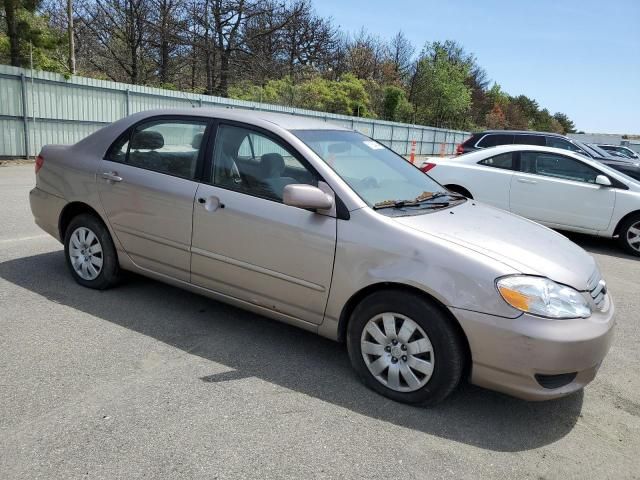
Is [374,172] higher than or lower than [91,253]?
higher

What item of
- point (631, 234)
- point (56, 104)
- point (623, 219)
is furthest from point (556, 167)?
point (56, 104)

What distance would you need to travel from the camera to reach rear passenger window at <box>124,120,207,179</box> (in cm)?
401

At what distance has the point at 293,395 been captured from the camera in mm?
3148

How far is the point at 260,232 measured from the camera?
3.53 meters

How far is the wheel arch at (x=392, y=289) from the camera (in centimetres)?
295

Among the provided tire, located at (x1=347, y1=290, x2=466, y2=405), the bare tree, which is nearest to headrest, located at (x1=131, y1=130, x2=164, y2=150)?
tire, located at (x1=347, y1=290, x2=466, y2=405)

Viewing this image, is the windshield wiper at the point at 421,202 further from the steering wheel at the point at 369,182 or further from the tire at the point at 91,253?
the tire at the point at 91,253

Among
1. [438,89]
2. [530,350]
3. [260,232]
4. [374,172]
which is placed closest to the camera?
[530,350]

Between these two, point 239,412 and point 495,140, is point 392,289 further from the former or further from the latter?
point 495,140

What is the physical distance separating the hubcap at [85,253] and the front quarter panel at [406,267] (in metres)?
2.29

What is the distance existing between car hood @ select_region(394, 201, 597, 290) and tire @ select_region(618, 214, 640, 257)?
5.09 metres

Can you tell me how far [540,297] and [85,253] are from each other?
3707 millimetres

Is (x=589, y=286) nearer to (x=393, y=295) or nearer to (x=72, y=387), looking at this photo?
(x=393, y=295)

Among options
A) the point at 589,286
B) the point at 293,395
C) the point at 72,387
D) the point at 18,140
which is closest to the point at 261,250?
the point at 293,395
